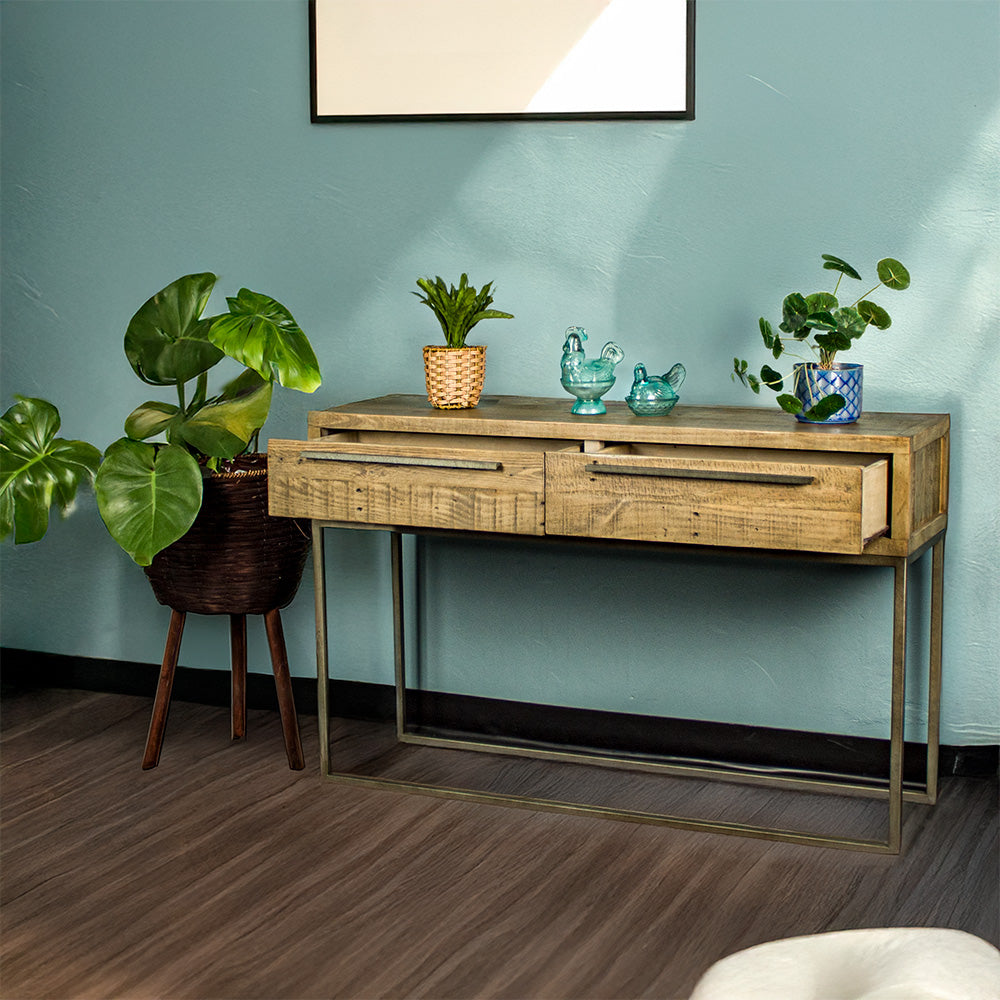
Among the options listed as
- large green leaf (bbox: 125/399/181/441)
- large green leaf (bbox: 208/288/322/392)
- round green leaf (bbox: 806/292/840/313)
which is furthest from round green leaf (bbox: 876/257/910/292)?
large green leaf (bbox: 125/399/181/441)

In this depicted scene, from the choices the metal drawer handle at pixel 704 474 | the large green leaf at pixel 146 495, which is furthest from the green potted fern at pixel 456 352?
the large green leaf at pixel 146 495

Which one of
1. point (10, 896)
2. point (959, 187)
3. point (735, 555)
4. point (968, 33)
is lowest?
point (10, 896)

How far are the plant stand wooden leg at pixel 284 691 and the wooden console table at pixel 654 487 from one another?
0.42ft

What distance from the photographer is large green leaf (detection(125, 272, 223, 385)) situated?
2.82 m

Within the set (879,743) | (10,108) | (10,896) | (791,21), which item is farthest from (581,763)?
(10,108)

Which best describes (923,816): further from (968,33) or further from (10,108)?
(10,108)

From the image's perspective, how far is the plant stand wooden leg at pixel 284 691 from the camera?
9.72ft

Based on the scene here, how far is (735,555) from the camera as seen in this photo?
101 inches

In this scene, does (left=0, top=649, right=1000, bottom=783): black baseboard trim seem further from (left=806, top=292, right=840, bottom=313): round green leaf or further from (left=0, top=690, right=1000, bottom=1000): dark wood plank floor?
(left=806, top=292, right=840, bottom=313): round green leaf

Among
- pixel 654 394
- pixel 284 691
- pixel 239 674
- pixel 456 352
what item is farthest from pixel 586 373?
pixel 239 674

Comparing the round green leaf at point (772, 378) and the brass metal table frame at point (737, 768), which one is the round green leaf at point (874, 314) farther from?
the brass metal table frame at point (737, 768)

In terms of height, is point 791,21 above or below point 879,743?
above

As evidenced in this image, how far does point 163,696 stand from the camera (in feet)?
9.84

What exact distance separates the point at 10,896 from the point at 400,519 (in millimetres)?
994
